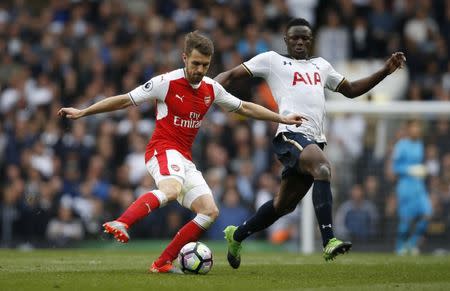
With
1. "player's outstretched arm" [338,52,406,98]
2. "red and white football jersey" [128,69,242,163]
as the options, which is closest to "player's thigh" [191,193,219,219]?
"red and white football jersey" [128,69,242,163]

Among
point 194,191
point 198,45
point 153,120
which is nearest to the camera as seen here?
point 198,45

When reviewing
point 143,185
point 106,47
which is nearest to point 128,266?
point 143,185

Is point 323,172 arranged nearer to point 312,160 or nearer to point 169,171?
point 312,160

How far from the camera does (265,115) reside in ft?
34.7

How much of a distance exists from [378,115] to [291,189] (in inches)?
280

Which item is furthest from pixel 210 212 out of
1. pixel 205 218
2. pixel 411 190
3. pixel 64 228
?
pixel 64 228

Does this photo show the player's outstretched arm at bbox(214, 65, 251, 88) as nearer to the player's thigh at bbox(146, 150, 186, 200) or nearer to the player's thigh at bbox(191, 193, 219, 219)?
the player's thigh at bbox(146, 150, 186, 200)

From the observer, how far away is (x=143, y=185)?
18.8 metres

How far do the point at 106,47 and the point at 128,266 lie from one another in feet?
37.4

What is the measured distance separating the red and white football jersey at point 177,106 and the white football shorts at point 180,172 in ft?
0.26

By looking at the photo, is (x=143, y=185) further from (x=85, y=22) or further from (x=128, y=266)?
(x=128, y=266)

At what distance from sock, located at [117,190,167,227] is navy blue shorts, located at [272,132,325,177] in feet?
4.96

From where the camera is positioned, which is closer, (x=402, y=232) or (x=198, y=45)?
(x=198, y=45)

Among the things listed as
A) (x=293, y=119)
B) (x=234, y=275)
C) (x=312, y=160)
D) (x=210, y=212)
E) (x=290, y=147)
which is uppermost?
(x=293, y=119)
